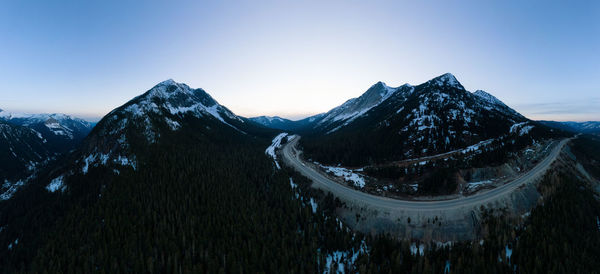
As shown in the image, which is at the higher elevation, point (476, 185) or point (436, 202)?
point (476, 185)

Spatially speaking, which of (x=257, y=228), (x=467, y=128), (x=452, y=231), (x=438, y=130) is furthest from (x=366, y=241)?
(x=467, y=128)

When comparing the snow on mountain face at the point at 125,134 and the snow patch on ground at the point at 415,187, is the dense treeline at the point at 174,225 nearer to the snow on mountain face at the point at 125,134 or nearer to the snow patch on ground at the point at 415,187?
the snow on mountain face at the point at 125,134

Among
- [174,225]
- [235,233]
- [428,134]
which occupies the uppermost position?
[428,134]

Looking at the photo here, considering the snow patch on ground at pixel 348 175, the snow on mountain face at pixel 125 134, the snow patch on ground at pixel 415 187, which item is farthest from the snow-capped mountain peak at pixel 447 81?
the snow on mountain face at pixel 125 134

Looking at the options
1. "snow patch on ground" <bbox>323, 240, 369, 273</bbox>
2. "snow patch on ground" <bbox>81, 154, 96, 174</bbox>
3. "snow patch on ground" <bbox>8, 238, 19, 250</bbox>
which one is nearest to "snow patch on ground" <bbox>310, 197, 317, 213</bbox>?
"snow patch on ground" <bbox>323, 240, 369, 273</bbox>

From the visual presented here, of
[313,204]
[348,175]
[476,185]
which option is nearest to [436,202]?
[476,185]

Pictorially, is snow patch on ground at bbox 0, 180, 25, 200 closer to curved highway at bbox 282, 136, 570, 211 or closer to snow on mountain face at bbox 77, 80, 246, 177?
snow on mountain face at bbox 77, 80, 246, 177

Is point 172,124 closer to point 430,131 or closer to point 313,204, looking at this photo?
point 313,204

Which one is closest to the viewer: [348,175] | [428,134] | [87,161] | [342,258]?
[342,258]
